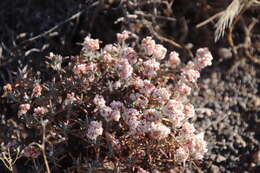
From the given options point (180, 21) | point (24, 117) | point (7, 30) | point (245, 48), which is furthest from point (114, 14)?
point (24, 117)

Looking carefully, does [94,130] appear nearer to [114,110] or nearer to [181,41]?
[114,110]

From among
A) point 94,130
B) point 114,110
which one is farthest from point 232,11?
point 94,130

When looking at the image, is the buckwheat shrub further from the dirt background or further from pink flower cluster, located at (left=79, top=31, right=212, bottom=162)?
the dirt background

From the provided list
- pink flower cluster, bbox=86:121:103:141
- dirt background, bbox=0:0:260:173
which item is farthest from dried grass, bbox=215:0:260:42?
pink flower cluster, bbox=86:121:103:141

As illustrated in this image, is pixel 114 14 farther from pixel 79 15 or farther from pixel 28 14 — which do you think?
pixel 28 14

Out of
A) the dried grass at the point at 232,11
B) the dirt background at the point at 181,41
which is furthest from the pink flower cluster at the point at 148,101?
the dirt background at the point at 181,41

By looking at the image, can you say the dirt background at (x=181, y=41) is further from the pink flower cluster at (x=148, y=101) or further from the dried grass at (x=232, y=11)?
the pink flower cluster at (x=148, y=101)
